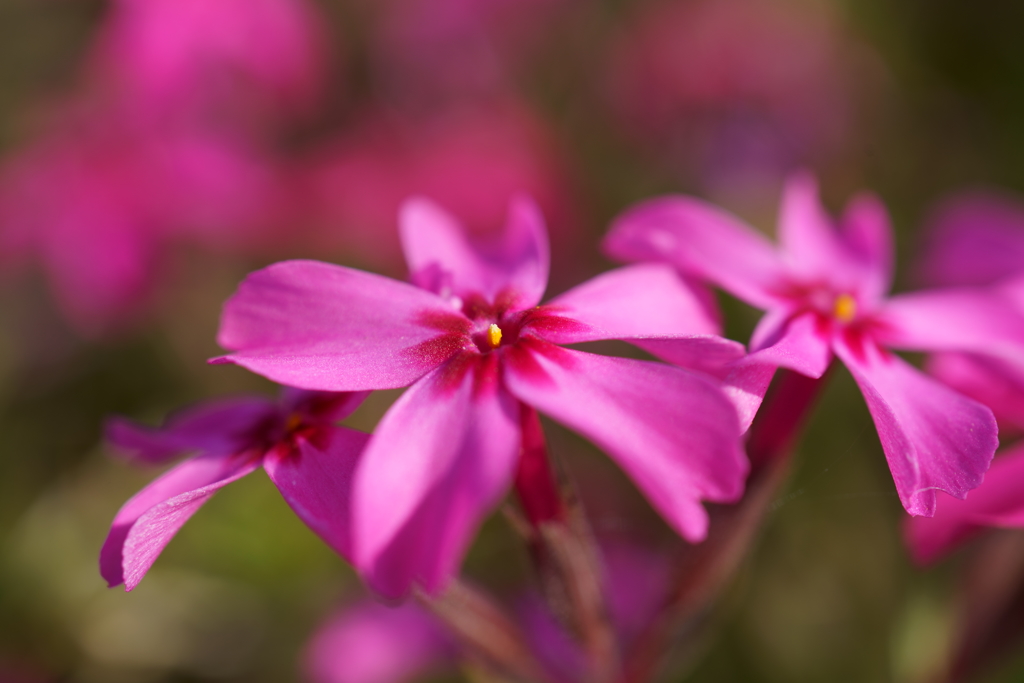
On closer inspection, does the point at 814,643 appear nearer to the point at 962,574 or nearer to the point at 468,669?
the point at 962,574

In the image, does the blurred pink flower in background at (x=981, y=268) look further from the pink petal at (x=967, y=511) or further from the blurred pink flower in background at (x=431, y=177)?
the blurred pink flower in background at (x=431, y=177)

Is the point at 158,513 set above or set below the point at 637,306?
below

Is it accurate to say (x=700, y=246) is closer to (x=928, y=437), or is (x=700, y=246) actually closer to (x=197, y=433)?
(x=928, y=437)

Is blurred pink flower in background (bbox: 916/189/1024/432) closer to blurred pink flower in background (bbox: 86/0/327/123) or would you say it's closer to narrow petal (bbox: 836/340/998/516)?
narrow petal (bbox: 836/340/998/516)

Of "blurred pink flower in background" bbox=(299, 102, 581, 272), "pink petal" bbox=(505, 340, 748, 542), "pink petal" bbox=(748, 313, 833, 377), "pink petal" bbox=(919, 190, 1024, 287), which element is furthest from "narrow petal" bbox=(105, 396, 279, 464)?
"blurred pink flower in background" bbox=(299, 102, 581, 272)

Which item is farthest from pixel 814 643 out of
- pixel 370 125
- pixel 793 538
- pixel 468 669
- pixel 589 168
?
pixel 370 125

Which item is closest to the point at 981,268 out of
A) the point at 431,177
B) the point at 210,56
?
the point at 431,177

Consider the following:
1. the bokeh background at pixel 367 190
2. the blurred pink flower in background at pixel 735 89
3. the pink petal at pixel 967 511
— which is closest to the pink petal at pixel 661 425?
the pink petal at pixel 967 511
